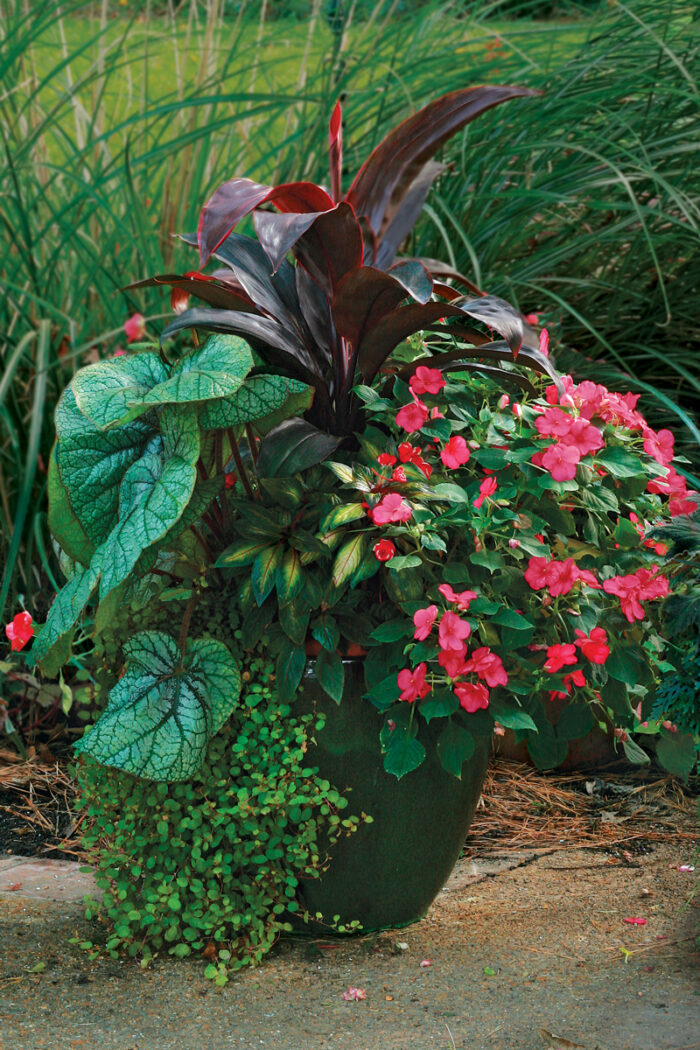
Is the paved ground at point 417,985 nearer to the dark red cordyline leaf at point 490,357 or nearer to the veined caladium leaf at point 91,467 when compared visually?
the veined caladium leaf at point 91,467

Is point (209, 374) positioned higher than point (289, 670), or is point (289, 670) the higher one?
point (209, 374)

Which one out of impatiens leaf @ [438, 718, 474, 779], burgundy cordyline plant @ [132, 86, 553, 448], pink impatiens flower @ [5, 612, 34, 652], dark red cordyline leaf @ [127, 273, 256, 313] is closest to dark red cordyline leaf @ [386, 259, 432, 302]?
burgundy cordyline plant @ [132, 86, 553, 448]

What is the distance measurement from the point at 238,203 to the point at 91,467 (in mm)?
407

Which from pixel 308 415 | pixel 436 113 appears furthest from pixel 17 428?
pixel 436 113

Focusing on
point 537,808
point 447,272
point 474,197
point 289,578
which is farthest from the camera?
point 474,197

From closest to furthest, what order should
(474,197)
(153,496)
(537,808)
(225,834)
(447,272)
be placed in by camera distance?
1. (153,496)
2. (225,834)
3. (447,272)
4. (537,808)
5. (474,197)

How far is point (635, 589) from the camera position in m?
1.43

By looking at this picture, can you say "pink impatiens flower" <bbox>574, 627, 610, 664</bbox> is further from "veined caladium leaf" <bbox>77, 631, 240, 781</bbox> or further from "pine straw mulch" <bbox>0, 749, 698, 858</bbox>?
"pine straw mulch" <bbox>0, 749, 698, 858</bbox>

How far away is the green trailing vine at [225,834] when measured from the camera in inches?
57.6

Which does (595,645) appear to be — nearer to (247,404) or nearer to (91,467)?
(247,404)

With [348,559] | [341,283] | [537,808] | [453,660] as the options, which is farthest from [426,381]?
[537,808]

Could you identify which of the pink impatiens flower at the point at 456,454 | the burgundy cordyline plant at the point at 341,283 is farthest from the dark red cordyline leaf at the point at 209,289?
the pink impatiens flower at the point at 456,454

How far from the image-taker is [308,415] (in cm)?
162

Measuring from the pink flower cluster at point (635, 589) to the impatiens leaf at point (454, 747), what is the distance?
0.28 m
